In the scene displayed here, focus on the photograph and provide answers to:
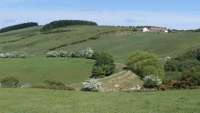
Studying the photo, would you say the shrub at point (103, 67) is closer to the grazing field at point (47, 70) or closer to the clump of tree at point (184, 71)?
the grazing field at point (47, 70)

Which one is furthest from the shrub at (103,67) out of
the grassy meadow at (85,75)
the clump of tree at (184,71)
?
the clump of tree at (184,71)

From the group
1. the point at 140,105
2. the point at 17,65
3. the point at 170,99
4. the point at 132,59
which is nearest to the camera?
the point at 140,105

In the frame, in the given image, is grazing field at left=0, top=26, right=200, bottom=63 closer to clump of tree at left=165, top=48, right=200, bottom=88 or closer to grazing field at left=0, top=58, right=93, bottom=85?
grazing field at left=0, top=58, right=93, bottom=85

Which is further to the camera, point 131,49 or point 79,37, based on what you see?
point 79,37

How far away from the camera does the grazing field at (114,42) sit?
5059 inches

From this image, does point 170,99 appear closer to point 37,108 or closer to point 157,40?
point 37,108

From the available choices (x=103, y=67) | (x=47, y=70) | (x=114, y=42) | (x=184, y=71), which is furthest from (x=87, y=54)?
(x=184, y=71)

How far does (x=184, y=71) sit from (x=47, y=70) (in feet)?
137

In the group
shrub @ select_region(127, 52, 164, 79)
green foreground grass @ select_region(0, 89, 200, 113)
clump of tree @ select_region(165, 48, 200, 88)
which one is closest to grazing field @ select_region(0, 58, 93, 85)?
shrub @ select_region(127, 52, 164, 79)

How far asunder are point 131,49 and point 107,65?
48039 millimetres

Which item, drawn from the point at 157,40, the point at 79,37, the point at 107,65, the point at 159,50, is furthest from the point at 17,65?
the point at 79,37

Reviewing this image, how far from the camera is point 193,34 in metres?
142

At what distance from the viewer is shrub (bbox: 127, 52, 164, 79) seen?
69.6 m

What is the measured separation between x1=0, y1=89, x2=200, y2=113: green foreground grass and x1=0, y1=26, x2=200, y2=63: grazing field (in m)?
87.8
